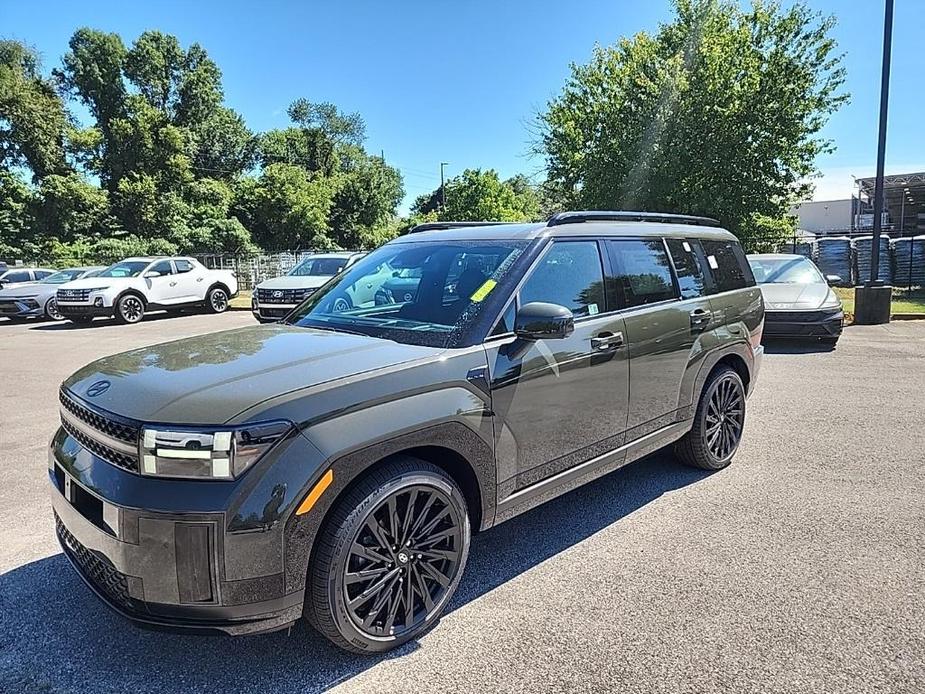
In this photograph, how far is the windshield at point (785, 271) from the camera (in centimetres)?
1099

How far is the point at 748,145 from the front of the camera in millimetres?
18953

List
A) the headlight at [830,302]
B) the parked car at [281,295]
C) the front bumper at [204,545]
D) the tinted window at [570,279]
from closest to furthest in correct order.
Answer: the front bumper at [204,545] → the tinted window at [570,279] → the headlight at [830,302] → the parked car at [281,295]

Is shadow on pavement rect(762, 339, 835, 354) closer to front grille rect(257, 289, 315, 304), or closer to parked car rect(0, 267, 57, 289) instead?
front grille rect(257, 289, 315, 304)

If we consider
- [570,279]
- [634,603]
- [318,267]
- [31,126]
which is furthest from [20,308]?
[31,126]

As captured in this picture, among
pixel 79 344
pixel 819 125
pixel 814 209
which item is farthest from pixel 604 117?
pixel 814 209

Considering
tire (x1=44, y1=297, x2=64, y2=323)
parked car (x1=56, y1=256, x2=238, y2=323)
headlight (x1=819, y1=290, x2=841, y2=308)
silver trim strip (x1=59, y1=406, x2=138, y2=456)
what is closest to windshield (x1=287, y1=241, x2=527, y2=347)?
silver trim strip (x1=59, y1=406, x2=138, y2=456)

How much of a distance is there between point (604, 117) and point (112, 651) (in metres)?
22.0

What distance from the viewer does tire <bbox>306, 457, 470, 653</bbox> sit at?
7.86ft

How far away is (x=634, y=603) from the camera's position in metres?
2.97

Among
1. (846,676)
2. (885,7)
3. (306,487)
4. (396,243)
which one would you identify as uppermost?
(885,7)

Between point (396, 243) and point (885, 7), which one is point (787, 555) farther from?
point (885, 7)

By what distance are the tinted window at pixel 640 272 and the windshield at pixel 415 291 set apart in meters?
0.76

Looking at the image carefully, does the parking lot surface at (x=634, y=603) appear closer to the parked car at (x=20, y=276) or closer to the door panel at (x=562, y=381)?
the door panel at (x=562, y=381)

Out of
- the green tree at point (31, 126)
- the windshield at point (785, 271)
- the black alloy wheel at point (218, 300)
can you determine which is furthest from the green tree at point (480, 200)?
the windshield at point (785, 271)
